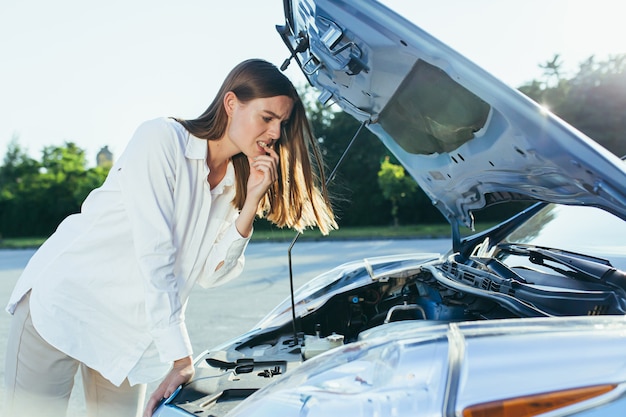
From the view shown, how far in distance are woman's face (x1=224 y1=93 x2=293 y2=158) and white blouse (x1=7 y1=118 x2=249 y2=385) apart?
0.17m

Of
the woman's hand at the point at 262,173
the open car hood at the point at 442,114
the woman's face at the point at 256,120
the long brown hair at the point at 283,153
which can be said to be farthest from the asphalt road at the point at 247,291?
the open car hood at the point at 442,114

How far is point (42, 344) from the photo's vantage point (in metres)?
1.65

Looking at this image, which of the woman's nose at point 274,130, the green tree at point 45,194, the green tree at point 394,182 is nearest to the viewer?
the woman's nose at point 274,130

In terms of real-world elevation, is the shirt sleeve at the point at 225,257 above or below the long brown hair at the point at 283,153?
below

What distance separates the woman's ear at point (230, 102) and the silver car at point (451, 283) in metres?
0.32

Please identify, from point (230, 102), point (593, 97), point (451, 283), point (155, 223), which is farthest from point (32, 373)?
point (593, 97)

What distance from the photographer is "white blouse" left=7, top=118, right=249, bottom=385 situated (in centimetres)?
157

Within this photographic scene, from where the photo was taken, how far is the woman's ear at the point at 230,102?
1.81m

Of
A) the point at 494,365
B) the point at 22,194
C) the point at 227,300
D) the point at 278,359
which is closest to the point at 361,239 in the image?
the point at 227,300

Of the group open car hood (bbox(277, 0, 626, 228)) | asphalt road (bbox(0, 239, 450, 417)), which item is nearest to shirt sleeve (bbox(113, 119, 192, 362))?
open car hood (bbox(277, 0, 626, 228))

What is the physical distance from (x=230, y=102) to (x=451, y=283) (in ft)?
3.27

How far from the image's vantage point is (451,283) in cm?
200

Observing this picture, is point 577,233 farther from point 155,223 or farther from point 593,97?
point 593,97

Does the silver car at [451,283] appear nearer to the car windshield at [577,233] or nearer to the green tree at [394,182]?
the car windshield at [577,233]
